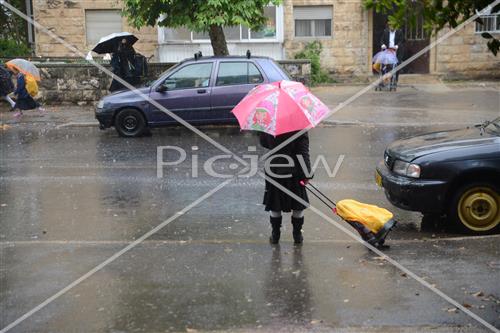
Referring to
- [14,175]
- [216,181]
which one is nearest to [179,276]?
[216,181]

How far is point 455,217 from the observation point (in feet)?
25.2

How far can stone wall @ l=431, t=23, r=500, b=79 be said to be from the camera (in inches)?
913

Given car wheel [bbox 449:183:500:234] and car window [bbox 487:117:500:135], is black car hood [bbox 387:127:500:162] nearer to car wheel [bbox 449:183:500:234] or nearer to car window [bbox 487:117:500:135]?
car window [bbox 487:117:500:135]

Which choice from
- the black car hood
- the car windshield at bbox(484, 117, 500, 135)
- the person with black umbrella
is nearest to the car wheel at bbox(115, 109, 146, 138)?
the person with black umbrella

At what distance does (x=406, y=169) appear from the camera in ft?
25.4

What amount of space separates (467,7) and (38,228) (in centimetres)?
551

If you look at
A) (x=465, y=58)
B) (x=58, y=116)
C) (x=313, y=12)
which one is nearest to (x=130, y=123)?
(x=58, y=116)

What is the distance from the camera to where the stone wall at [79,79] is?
18688 millimetres

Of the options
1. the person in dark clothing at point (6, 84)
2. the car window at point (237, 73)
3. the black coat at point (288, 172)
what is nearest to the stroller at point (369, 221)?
the black coat at point (288, 172)

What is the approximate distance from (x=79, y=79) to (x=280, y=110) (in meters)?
13.3

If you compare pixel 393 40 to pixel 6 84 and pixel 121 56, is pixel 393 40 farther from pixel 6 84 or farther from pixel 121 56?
pixel 6 84

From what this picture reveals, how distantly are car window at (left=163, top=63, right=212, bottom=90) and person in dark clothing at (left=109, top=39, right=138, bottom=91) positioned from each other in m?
4.03

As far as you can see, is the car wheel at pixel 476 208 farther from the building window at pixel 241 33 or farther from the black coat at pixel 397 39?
the building window at pixel 241 33

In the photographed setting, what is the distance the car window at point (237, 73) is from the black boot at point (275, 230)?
7.64 metres
